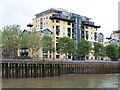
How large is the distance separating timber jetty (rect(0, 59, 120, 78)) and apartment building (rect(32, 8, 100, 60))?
867 inches

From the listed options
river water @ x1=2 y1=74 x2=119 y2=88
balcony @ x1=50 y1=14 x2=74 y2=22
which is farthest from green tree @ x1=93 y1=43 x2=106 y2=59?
river water @ x1=2 y1=74 x2=119 y2=88

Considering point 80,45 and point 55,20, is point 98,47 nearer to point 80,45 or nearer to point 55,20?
point 80,45

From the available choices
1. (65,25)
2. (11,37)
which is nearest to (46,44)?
(11,37)

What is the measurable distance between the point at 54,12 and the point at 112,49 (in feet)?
79.4

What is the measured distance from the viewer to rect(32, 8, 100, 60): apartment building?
330 ft

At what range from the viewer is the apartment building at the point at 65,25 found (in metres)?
101

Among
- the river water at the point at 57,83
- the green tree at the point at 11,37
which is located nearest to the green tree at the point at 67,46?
the green tree at the point at 11,37

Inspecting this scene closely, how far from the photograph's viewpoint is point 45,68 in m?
58.4

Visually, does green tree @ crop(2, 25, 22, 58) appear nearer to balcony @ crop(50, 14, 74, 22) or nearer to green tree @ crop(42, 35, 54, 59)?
green tree @ crop(42, 35, 54, 59)

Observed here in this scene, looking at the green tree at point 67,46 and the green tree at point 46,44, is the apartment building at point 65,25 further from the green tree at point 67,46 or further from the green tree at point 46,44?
the green tree at point 46,44

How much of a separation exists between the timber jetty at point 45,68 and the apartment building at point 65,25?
72.2ft

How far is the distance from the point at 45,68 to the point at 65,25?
1859 inches

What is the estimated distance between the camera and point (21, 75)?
51812mm

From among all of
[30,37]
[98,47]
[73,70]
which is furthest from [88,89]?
[98,47]
